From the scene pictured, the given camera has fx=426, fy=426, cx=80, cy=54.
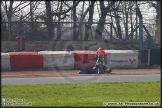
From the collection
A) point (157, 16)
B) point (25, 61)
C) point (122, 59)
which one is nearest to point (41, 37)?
point (25, 61)

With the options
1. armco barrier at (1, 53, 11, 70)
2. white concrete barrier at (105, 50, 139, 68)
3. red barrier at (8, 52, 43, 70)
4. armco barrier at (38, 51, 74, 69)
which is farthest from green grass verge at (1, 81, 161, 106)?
white concrete barrier at (105, 50, 139, 68)

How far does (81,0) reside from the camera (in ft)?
158

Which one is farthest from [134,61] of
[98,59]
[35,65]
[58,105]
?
[58,105]

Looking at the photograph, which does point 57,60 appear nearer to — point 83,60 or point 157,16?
point 83,60

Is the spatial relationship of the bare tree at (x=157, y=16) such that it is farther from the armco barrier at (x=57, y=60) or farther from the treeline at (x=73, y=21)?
the armco barrier at (x=57, y=60)

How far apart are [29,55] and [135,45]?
49.5 feet

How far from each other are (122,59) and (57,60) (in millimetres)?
4908

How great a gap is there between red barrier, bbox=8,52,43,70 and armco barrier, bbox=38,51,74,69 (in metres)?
0.37

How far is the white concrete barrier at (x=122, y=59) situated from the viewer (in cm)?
3070

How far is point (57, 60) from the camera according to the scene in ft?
96.3

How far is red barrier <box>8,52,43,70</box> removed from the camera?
28.2 meters

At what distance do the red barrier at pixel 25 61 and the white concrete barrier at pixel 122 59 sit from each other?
507cm

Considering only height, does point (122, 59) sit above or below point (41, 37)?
below

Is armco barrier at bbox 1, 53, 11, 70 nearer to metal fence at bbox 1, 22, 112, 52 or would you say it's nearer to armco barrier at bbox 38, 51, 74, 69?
armco barrier at bbox 38, 51, 74, 69
